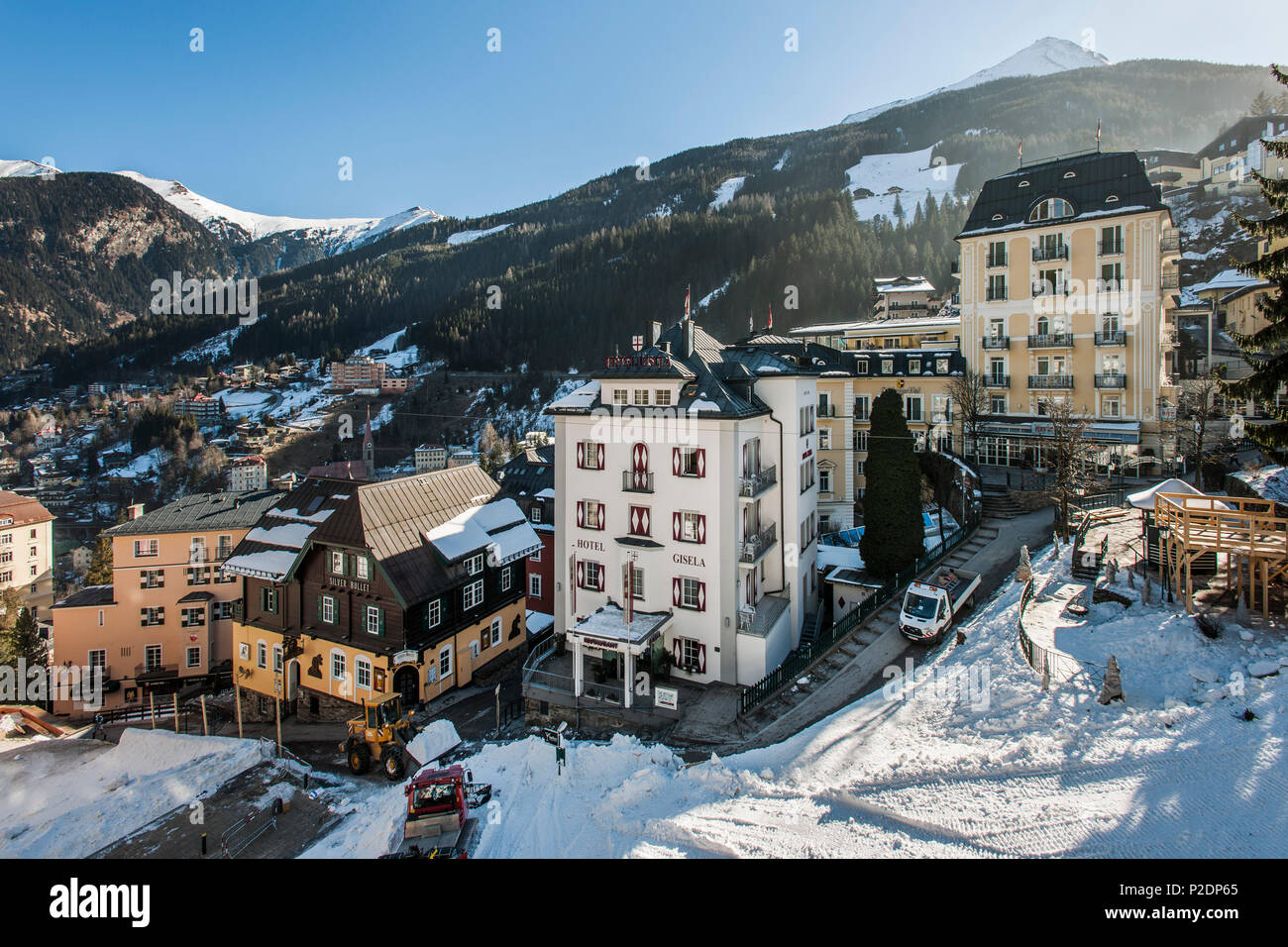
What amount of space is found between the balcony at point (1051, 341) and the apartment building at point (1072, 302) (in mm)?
71

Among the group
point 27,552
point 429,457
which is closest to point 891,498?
point 429,457

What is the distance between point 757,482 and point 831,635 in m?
6.73

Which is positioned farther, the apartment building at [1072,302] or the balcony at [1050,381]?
the balcony at [1050,381]

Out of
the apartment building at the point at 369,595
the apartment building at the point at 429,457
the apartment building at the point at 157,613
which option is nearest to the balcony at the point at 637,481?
the apartment building at the point at 369,595

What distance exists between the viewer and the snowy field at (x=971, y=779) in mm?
11648

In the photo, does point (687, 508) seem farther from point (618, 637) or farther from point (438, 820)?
point (438, 820)

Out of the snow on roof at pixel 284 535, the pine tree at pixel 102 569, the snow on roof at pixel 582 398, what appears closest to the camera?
the snow on roof at pixel 582 398

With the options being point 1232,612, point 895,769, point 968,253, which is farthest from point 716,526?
point 968,253

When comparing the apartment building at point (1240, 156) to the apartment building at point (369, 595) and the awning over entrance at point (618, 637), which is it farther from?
the apartment building at point (369, 595)

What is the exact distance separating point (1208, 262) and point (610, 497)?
113 metres

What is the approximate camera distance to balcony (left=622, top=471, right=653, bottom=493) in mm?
27203

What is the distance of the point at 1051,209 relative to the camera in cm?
4700

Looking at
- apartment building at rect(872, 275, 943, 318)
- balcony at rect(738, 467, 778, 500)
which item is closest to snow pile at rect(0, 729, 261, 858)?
balcony at rect(738, 467, 778, 500)

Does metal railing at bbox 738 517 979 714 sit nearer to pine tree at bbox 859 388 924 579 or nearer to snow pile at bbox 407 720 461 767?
pine tree at bbox 859 388 924 579
